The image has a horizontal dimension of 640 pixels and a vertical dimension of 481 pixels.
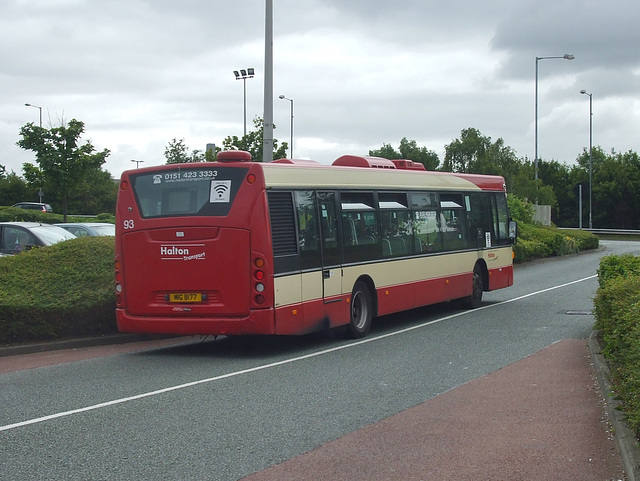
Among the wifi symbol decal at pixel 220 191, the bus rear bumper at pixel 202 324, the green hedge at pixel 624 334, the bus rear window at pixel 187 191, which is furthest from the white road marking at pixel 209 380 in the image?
the green hedge at pixel 624 334

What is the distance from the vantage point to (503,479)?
6238 millimetres

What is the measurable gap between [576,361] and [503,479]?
5.96 m

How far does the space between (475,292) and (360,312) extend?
5.49m

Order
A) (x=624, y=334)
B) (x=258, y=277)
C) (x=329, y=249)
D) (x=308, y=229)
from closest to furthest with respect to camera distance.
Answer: (x=624, y=334) → (x=258, y=277) → (x=308, y=229) → (x=329, y=249)

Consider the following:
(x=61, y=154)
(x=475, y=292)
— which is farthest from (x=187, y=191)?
(x=61, y=154)

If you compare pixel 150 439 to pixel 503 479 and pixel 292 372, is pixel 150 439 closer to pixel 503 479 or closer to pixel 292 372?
pixel 503 479

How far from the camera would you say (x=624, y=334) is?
8.69m

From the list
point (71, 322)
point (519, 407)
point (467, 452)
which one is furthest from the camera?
point (71, 322)

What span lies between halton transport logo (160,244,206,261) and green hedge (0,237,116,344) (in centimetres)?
219

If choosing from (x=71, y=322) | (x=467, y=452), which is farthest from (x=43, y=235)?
(x=467, y=452)

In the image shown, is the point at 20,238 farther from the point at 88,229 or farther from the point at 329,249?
the point at 329,249

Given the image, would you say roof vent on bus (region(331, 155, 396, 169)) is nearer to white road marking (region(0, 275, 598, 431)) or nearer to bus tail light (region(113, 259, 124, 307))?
white road marking (region(0, 275, 598, 431))

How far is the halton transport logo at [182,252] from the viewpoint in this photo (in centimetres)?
1245

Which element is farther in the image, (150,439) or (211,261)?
(211,261)
